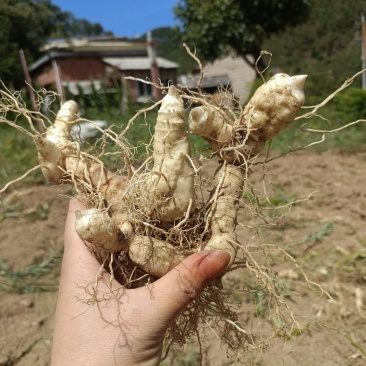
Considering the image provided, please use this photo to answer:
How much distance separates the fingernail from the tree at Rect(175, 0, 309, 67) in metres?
13.9

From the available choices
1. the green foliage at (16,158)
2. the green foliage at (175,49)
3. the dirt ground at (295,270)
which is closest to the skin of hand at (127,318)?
the dirt ground at (295,270)

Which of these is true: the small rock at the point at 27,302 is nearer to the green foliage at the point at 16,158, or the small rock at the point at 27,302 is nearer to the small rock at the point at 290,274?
the small rock at the point at 290,274

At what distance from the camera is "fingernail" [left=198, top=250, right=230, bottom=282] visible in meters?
1.15

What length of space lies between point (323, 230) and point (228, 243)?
1.83m

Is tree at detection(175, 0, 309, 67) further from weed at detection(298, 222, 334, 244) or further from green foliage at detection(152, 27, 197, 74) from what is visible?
weed at detection(298, 222, 334, 244)

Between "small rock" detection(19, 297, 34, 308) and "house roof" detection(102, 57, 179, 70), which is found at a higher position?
"house roof" detection(102, 57, 179, 70)

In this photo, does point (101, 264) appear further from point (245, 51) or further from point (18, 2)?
point (18, 2)

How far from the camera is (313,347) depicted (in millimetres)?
2049

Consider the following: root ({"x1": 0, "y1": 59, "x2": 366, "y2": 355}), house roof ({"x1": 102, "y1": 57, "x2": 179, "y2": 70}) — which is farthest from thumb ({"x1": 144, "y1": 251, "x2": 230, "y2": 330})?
house roof ({"x1": 102, "y1": 57, "x2": 179, "y2": 70})

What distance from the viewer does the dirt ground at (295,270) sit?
6.70 feet

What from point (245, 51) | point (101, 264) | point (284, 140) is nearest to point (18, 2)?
point (245, 51)

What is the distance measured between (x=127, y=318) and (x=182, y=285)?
0.56ft

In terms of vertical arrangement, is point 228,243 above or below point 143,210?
below

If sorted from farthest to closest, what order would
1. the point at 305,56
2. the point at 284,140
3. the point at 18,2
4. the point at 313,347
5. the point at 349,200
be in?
1. the point at 305,56
2. the point at 18,2
3. the point at 284,140
4. the point at 349,200
5. the point at 313,347
